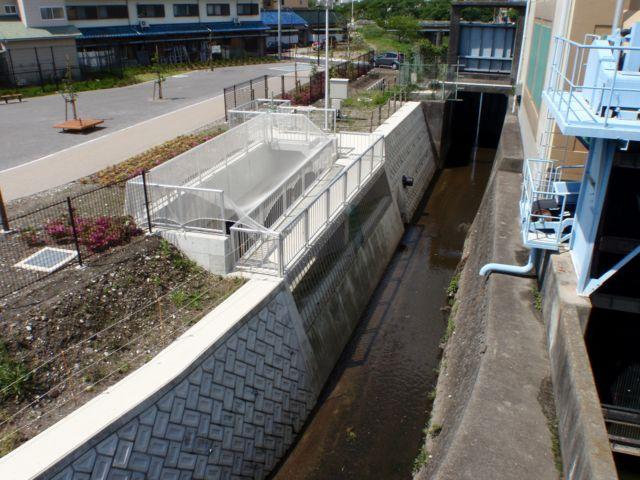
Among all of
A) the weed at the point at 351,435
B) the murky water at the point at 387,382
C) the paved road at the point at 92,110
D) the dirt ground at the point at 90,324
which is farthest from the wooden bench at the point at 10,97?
the weed at the point at 351,435

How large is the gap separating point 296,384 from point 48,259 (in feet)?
16.7

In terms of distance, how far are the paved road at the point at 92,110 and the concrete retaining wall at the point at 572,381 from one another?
49.5 ft

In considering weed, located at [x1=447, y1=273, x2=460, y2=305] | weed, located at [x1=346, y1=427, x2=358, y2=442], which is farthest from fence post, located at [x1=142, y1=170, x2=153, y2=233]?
weed, located at [x1=447, y1=273, x2=460, y2=305]

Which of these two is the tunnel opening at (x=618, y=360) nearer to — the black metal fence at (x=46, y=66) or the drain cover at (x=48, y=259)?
the drain cover at (x=48, y=259)

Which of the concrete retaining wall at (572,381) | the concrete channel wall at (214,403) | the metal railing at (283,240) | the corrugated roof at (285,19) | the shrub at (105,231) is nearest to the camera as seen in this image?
the concrete retaining wall at (572,381)

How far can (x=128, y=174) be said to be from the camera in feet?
49.6

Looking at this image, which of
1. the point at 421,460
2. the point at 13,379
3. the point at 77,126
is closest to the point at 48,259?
the point at 13,379

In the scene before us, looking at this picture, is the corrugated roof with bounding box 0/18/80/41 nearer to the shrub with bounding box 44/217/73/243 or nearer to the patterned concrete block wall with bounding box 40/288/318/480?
the shrub with bounding box 44/217/73/243

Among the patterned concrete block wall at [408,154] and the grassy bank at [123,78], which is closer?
the patterned concrete block wall at [408,154]

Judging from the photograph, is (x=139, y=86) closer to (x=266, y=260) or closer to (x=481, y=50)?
(x=481, y=50)

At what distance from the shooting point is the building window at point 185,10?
45.9 metres

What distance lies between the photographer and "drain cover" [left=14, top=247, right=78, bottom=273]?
1023 centimetres

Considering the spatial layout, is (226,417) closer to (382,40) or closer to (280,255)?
(280,255)

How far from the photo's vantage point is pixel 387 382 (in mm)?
12188
